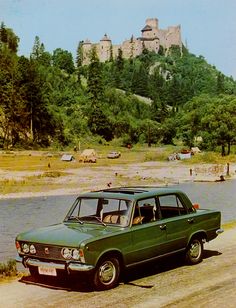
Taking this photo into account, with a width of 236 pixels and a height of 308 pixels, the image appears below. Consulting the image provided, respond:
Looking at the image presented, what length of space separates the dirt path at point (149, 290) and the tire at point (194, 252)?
7.1 inches

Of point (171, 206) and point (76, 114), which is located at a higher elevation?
point (76, 114)

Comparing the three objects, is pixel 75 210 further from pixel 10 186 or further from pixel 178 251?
pixel 10 186

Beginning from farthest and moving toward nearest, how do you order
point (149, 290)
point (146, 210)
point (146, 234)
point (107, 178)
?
point (107, 178)
point (146, 210)
point (146, 234)
point (149, 290)

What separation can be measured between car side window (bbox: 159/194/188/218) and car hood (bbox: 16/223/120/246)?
1582 mm

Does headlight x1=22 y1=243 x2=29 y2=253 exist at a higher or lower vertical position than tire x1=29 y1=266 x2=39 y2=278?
higher

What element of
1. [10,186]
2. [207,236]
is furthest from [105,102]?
[207,236]

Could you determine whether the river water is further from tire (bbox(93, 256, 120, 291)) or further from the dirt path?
tire (bbox(93, 256, 120, 291))

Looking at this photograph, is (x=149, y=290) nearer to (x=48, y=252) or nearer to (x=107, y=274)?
(x=107, y=274)

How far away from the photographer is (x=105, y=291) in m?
9.84

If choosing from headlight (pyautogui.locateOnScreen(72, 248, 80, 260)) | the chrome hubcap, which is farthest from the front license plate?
the chrome hubcap

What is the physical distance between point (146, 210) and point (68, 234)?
188 cm

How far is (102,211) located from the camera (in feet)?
36.6

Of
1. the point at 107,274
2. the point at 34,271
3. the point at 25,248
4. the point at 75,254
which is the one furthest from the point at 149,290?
the point at 25,248

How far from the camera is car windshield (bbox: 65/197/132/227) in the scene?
425 inches
